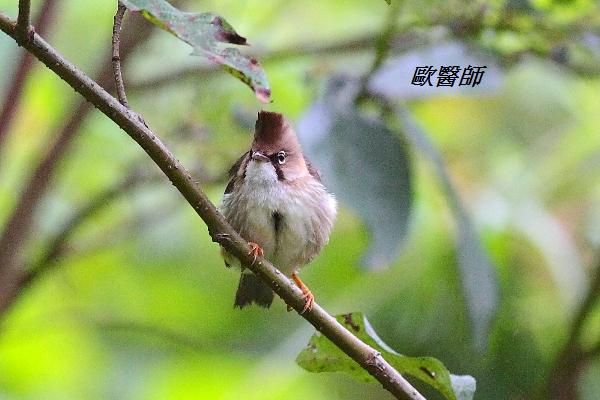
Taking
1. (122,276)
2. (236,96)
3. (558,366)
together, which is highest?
(236,96)

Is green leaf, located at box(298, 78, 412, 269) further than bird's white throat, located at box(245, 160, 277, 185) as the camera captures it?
Yes

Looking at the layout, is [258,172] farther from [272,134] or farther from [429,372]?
[429,372]

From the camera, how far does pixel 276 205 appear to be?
1879 mm

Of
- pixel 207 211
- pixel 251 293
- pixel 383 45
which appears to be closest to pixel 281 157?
pixel 251 293

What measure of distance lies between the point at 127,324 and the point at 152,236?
0.70 metres

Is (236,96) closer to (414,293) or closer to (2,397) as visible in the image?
(414,293)

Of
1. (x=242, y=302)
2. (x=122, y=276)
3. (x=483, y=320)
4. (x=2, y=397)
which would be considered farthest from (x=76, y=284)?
(x=483, y=320)

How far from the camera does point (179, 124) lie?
99.8 inches

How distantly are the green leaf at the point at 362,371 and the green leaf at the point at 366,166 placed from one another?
1.73 feet

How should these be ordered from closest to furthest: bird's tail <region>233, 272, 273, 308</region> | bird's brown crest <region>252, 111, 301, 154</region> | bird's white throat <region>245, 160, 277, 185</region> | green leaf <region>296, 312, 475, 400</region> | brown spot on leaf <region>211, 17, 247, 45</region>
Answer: brown spot on leaf <region>211, 17, 247, 45</region>
green leaf <region>296, 312, 475, 400</region>
bird's brown crest <region>252, 111, 301, 154</region>
bird's white throat <region>245, 160, 277, 185</region>
bird's tail <region>233, 272, 273, 308</region>

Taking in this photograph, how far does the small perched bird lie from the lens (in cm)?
183

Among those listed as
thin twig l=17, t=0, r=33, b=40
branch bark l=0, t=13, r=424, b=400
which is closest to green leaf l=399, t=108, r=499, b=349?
branch bark l=0, t=13, r=424, b=400

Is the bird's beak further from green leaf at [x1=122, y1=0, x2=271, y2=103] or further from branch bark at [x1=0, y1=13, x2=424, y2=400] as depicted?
green leaf at [x1=122, y1=0, x2=271, y2=103]

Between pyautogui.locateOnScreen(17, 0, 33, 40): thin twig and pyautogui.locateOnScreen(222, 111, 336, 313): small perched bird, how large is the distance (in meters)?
0.75
